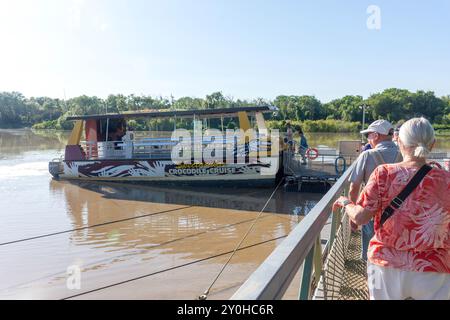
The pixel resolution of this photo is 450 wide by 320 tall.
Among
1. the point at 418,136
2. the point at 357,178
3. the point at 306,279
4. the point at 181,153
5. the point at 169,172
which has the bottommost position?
the point at 169,172

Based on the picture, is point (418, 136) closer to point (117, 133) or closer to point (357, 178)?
point (357, 178)

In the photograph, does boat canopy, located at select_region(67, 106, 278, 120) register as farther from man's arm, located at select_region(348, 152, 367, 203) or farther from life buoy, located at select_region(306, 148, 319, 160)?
man's arm, located at select_region(348, 152, 367, 203)

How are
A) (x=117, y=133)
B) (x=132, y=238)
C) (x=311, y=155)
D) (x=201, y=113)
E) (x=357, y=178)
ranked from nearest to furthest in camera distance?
1. (x=357, y=178)
2. (x=132, y=238)
3. (x=311, y=155)
4. (x=201, y=113)
5. (x=117, y=133)

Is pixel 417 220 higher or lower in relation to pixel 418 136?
lower

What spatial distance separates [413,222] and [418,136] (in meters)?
0.43

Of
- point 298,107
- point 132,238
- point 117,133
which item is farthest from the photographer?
point 298,107

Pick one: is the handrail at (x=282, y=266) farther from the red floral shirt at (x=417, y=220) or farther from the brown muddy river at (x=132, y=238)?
the brown muddy river at (x=132, y=238)

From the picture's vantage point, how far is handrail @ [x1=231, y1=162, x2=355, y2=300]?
1468 mm

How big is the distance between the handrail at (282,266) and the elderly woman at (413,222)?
0.32 meters

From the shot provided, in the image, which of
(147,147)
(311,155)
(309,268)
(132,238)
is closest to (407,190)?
(309,268)

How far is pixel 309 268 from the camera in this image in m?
2.23

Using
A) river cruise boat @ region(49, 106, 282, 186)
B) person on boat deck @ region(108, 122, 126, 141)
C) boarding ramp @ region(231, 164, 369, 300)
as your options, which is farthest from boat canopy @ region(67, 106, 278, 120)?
boarding ramp @ region(231, 164, 369, 300)

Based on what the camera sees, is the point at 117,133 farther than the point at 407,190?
Yes

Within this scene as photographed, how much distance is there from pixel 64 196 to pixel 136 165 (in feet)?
10.7
